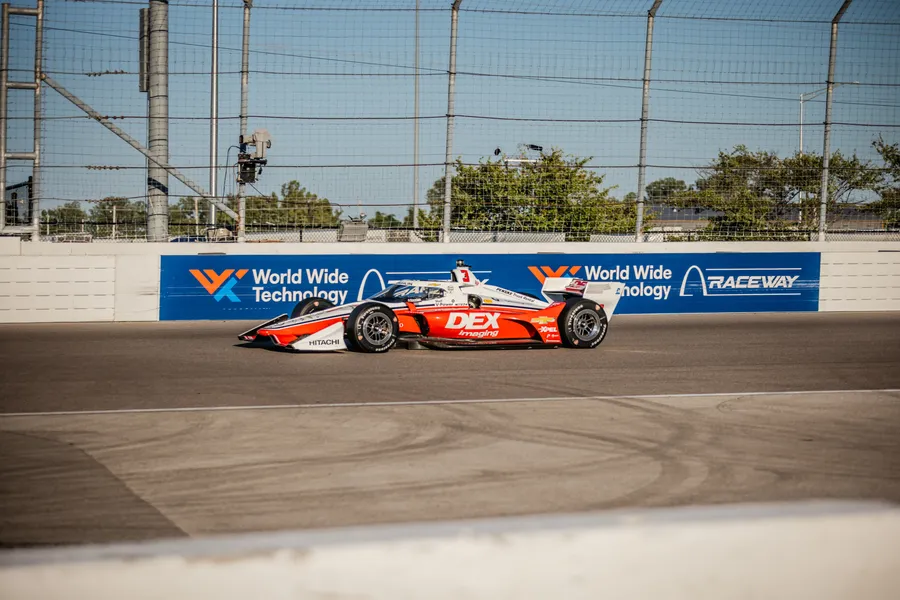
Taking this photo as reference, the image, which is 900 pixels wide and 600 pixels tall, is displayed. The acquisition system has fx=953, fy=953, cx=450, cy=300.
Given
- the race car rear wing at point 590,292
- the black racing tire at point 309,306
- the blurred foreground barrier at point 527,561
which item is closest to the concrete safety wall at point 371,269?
the black racing tire at point 309,306

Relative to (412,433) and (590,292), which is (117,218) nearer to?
(590,292)

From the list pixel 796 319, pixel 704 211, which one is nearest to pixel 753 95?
pixel 704 211

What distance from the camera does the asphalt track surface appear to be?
5.14 metres

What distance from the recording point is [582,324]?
1271 cm

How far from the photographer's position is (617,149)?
17469mm

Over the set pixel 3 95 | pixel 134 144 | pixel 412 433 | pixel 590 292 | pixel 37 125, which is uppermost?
pixel 3 95

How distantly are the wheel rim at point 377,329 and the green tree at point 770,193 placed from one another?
821 cm

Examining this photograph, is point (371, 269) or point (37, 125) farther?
point (371, 269)

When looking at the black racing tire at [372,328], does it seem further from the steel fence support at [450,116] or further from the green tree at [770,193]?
the green tree at [770,193]

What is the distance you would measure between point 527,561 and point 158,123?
15.9 meters

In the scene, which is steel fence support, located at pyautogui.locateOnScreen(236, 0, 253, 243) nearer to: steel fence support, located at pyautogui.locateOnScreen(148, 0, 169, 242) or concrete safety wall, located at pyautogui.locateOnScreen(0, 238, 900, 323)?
concrete safety wall, located at pyautogui.locateOnScreen(0, 238, 900, 323)

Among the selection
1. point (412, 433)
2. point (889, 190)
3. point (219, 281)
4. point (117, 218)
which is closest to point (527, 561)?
point (412, 433)

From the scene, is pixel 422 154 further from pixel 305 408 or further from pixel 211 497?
pixel 211 497

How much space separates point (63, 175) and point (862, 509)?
15.8 meters
